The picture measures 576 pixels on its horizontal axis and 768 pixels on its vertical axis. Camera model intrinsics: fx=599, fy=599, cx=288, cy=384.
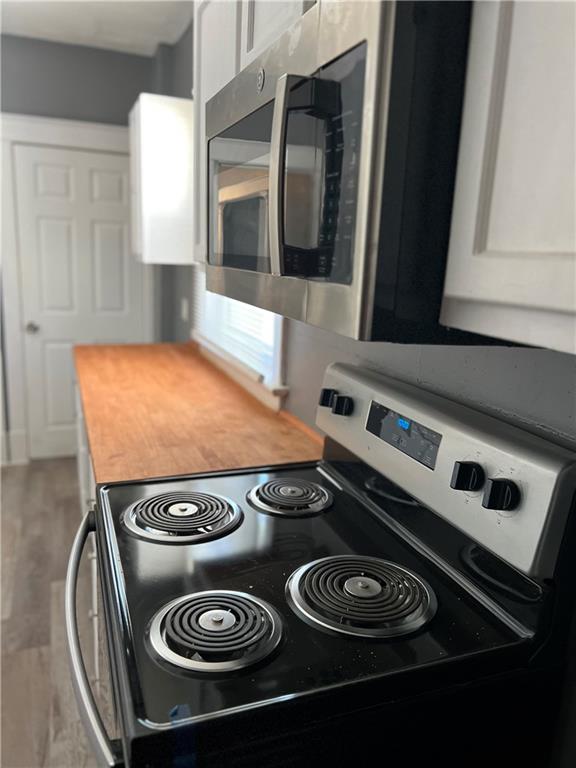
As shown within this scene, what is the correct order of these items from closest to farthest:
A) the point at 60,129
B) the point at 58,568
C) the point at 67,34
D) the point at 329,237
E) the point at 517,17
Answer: the point at 517,17 < the point at 329,237 < the point at 58,568 < the point at 67,34 < the point at 60,129

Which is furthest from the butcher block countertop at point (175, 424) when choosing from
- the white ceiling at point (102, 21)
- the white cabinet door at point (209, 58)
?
the white ceiling at point (102, 21)

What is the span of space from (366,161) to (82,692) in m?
0.80

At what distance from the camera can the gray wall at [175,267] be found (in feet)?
10.5

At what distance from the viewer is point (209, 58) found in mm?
1552

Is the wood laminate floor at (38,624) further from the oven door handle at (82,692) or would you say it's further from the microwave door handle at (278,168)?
the microwave door handle at (278,168)

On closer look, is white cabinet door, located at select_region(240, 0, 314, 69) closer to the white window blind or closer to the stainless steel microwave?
the stainless steel microwave

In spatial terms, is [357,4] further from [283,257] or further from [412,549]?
[412,549]

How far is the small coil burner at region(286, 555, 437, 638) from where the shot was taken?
84cm

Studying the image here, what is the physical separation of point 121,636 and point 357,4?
0.84m

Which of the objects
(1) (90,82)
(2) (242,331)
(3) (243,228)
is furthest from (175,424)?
(1) (90,82)

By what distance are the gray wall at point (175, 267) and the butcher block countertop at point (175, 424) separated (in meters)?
0.88

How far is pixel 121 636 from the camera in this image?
802 mm

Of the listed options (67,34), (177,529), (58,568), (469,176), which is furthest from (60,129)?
(469,176)

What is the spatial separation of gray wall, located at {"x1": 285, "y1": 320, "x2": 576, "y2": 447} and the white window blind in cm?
51
